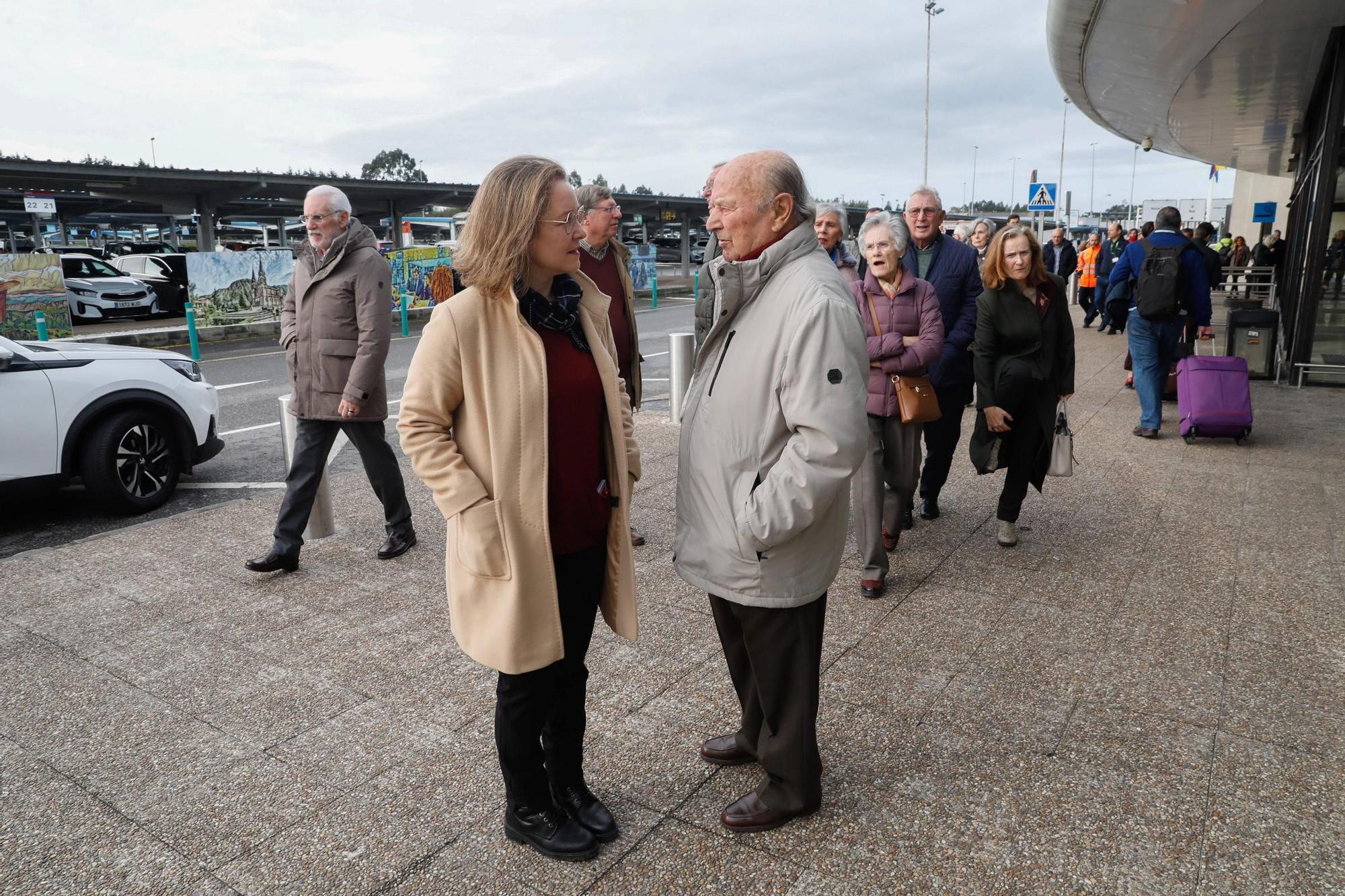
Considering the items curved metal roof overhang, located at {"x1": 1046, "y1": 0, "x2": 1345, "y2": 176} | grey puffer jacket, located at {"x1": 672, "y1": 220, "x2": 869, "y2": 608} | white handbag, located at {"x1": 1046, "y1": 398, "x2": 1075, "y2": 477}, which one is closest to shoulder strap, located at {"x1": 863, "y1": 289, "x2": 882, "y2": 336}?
white handbag, located at {"x1": 1046, "y1": 398, "x2": 1075, "y2": 477}

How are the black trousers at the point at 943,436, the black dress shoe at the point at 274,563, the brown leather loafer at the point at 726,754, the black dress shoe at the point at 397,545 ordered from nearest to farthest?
the brown leather loafer at the point at 726,754 < the black dress shoe at the point at 274,563 < the black dress shoe at the point at 397,545 < the black trousers at the point at 943,436

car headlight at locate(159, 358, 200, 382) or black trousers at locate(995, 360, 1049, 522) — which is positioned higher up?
car headlight at locate(159, 358, 200, 382)

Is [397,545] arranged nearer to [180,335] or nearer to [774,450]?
[774,450]

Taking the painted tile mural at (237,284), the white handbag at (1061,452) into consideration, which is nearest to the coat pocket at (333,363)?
the white handbag at (1061,452)

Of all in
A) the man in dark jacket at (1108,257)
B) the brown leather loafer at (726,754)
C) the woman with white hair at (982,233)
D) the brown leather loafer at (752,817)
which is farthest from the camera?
the man in dark jacket at (1108,257)

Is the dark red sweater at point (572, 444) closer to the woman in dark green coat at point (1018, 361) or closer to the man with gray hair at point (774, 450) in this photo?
the man with gray hair at point (774, 450)

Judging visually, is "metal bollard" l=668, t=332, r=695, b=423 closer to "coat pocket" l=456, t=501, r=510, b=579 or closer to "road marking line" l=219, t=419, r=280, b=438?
"road marking line" l=219, t=419, r=280, b=438

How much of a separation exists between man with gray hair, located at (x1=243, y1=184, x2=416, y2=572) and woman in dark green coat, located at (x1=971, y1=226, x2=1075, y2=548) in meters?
3.21

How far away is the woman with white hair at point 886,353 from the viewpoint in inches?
177

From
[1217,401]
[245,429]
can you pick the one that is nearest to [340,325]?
[245,429]

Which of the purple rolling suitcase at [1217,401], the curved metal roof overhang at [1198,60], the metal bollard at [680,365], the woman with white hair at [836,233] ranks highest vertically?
the curved metal roof overhang at [1198,60]

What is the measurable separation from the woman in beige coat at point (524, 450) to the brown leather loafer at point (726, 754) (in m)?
0.55

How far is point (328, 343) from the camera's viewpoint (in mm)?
4867

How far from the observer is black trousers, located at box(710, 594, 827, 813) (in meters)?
2.55
